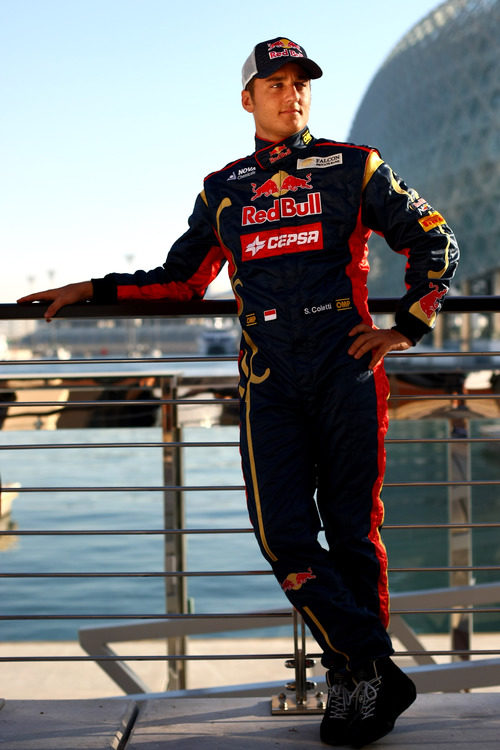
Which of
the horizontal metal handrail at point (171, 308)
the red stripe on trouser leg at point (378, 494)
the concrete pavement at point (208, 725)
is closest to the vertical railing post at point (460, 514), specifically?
the horizontal metal handrail at point (171, 308)

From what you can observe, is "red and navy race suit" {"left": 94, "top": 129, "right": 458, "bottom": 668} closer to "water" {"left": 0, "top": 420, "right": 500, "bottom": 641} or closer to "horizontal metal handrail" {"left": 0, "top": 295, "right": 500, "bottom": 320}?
"horizontal metal handrail" {"left": 0, "top": 295, "right": 500, "bottom": 320}

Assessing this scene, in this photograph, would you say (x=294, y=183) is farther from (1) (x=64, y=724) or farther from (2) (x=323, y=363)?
(1) (x=64, y=724)

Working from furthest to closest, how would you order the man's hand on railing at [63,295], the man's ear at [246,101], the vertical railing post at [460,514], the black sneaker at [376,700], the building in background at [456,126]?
the building in background at [456,126], the vertical railing post at [460,514], the man's hand on railing at [63,295], the man's ear at [246,101], the black sneaker at [376,700]

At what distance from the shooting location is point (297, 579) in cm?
172

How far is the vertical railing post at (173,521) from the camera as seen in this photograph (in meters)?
5.39

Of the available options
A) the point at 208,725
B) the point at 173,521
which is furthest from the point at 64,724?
the point at 173,521

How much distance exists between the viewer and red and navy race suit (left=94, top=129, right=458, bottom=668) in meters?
1.71

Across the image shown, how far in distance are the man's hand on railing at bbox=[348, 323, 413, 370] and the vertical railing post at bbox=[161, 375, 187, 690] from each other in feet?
11.5

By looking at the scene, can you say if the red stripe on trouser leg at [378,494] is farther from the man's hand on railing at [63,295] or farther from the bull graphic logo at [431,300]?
the man's hand on railing at [63,295]

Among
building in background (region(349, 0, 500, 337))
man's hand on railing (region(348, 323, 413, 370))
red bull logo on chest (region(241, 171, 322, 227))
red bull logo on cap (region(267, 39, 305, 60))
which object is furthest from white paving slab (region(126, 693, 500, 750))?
building in background (region(349, 0, 500, 337))

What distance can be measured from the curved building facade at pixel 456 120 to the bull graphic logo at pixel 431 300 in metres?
32.2

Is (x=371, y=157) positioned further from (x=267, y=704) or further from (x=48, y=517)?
(x=48, y=517)

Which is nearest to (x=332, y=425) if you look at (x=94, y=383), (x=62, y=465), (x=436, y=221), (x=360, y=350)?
(x=360, y=350)

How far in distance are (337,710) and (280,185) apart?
113 cm
